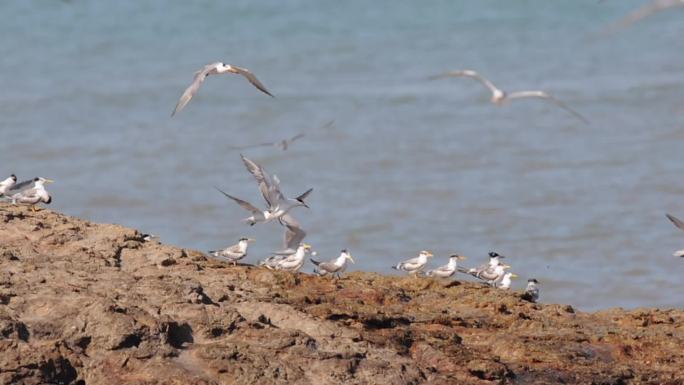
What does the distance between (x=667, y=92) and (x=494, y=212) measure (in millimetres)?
7403

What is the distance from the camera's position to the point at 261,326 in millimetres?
8906

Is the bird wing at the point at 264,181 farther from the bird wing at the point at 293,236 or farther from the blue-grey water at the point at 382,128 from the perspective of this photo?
the blue-grey water at the point at 382,128

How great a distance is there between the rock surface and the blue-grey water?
3727mm

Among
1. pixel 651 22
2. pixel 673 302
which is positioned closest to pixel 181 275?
pixel 673 302

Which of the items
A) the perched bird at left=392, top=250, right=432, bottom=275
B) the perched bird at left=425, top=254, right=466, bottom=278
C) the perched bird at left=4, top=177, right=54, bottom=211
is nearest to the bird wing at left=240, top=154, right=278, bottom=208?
the perched bird at left=392, top=250, right=432, bottom=275

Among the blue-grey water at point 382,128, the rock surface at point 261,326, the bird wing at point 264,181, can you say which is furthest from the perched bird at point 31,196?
the blue-grey water at point 382,128

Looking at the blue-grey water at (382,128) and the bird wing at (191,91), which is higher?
the blue-grey water at (382,128)

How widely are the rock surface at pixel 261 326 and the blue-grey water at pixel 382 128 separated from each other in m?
3.73

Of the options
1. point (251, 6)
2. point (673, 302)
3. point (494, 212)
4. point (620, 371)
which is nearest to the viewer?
point (620, 371)

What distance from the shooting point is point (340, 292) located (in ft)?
33.2

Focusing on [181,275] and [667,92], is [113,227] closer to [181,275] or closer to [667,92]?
[181,275]

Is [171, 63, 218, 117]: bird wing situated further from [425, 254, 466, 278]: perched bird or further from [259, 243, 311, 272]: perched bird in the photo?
[425, 254, 466, 278]: perched bird

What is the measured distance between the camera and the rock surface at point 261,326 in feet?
27.3

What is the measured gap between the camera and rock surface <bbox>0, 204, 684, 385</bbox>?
8312 mm
